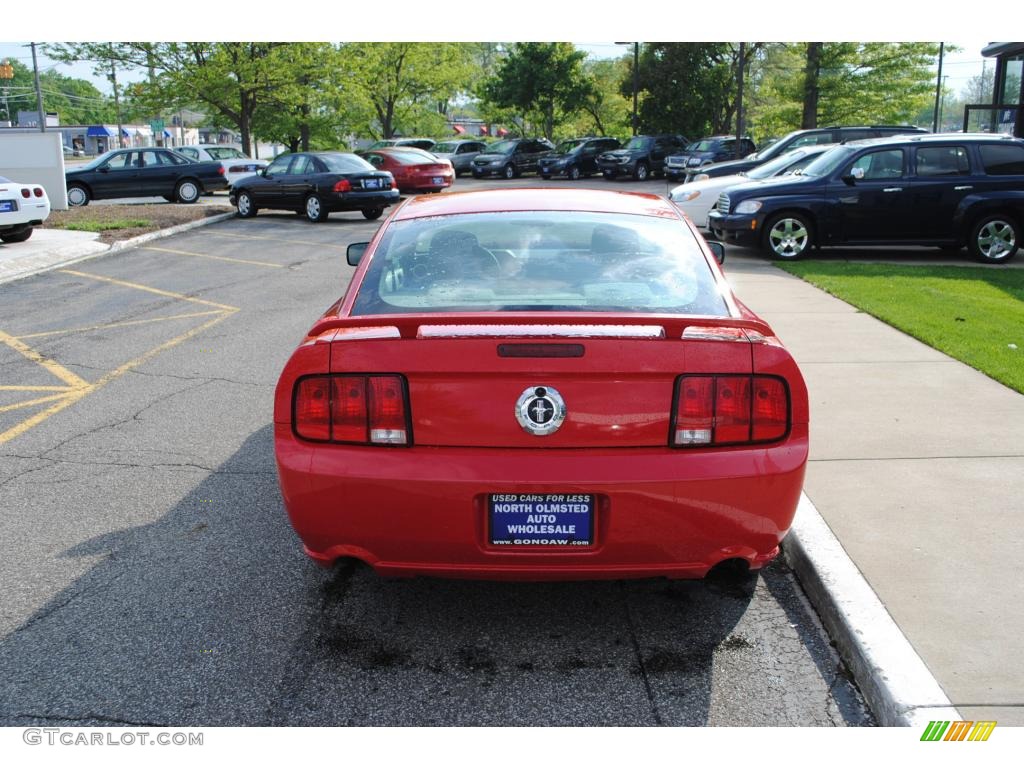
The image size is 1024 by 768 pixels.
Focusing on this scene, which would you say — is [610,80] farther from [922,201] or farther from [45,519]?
[45,519]

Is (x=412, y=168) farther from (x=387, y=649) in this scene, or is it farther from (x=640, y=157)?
(x=387, y=649)

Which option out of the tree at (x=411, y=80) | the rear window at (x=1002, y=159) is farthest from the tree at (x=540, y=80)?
the rear window at (x=1002, y=159)

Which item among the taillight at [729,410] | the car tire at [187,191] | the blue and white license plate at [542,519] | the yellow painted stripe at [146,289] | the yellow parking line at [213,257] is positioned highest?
the taillight at [729,410]

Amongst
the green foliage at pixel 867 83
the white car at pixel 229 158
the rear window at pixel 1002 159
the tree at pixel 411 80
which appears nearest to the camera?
the rear window at pixel 1002 159

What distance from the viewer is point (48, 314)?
36.2 feet

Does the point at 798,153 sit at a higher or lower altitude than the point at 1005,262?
higher

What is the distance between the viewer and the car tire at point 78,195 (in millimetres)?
26578

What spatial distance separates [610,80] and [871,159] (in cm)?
4860

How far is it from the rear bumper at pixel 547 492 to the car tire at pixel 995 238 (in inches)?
473

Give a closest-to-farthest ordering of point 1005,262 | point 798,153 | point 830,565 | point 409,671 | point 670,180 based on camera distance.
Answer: point 409,671 < point 830,565 < point 1005,262 < point 798,153 < point 670,180

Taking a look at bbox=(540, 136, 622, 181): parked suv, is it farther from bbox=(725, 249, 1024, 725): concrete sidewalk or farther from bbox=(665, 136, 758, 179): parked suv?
bbox=(725, 249, 1024, 725): concrete sidewalk

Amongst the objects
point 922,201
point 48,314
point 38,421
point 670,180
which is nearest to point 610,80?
point 670,180

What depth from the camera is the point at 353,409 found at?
3512mm

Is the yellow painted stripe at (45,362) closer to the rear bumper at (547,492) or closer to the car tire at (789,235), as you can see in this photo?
the rear bumper at (547,492)
